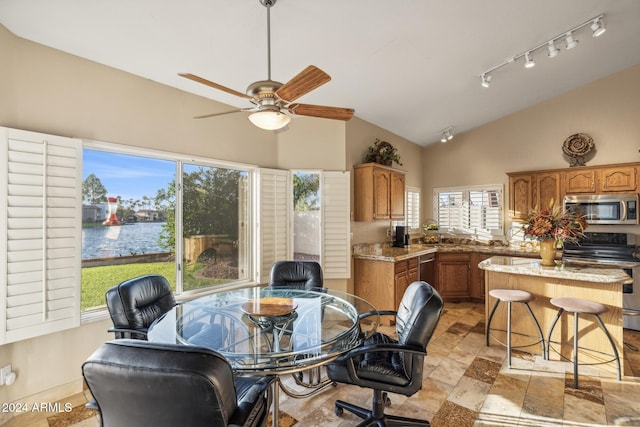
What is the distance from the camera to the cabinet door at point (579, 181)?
428cm

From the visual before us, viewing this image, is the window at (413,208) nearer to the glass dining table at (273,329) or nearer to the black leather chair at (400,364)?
the glass dining table at (273,329)

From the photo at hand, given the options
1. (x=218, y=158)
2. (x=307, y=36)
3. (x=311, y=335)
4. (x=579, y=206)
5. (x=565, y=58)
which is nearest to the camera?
(x=311, y=335)

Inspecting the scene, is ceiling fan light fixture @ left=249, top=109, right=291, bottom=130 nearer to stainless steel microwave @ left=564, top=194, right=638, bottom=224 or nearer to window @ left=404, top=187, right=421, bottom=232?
window @ left=404, top=187, right=421, bottom=232

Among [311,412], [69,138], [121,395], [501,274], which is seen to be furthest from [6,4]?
[501,274]

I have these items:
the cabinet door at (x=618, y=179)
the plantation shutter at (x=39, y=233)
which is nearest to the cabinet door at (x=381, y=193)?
the cabinet door at (x=618, y=179)

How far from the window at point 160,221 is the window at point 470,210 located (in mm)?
3944

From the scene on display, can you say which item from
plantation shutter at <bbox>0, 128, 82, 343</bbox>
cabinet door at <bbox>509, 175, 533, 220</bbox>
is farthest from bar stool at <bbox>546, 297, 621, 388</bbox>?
plantation shutter at <bbox>0, 128, 82, 343</bbox>

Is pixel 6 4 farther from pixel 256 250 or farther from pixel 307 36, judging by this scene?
pixel 256 250

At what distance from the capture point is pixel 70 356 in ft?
8.03

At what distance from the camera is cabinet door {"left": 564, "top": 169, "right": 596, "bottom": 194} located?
428cm

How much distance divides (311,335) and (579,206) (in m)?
4.47

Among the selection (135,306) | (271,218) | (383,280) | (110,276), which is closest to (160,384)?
(135,306)

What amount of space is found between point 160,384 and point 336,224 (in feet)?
10.1

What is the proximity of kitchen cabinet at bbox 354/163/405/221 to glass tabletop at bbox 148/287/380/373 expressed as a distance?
1721mm
